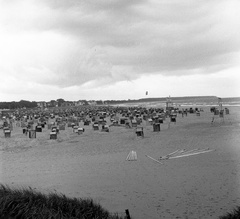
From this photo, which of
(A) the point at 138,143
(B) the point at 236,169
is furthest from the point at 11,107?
(B) the point at 236,169

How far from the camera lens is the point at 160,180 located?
12.3m

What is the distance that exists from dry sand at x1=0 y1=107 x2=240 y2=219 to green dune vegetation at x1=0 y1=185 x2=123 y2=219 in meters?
2.14

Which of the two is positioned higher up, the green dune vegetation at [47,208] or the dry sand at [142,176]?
the green dune vegetation at [47,208]

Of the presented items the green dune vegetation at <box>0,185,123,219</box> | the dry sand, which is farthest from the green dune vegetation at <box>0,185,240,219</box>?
the dry sand

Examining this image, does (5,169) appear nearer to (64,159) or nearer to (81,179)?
(64,159)

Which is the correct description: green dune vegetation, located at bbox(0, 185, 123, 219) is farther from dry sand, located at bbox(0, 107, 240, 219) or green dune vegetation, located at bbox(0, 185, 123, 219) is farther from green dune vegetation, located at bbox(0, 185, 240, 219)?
dry sand, located at bbox(0, 107, 240, 219)

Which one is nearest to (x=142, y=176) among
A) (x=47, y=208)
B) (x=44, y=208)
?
(x=47, y=208)

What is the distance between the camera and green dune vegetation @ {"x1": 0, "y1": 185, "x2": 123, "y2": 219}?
6160 millimetres

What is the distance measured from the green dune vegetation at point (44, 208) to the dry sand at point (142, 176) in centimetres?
214

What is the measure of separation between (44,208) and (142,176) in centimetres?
686

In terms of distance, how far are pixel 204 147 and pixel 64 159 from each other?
908 centimetres

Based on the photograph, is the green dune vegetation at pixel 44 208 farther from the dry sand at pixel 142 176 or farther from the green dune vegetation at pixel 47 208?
the dry sand at pixel 142 176

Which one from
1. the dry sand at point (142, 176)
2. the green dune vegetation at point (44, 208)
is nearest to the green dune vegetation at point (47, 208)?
the green dune vegetation at point (44, 208)

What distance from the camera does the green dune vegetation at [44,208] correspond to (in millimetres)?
6160
